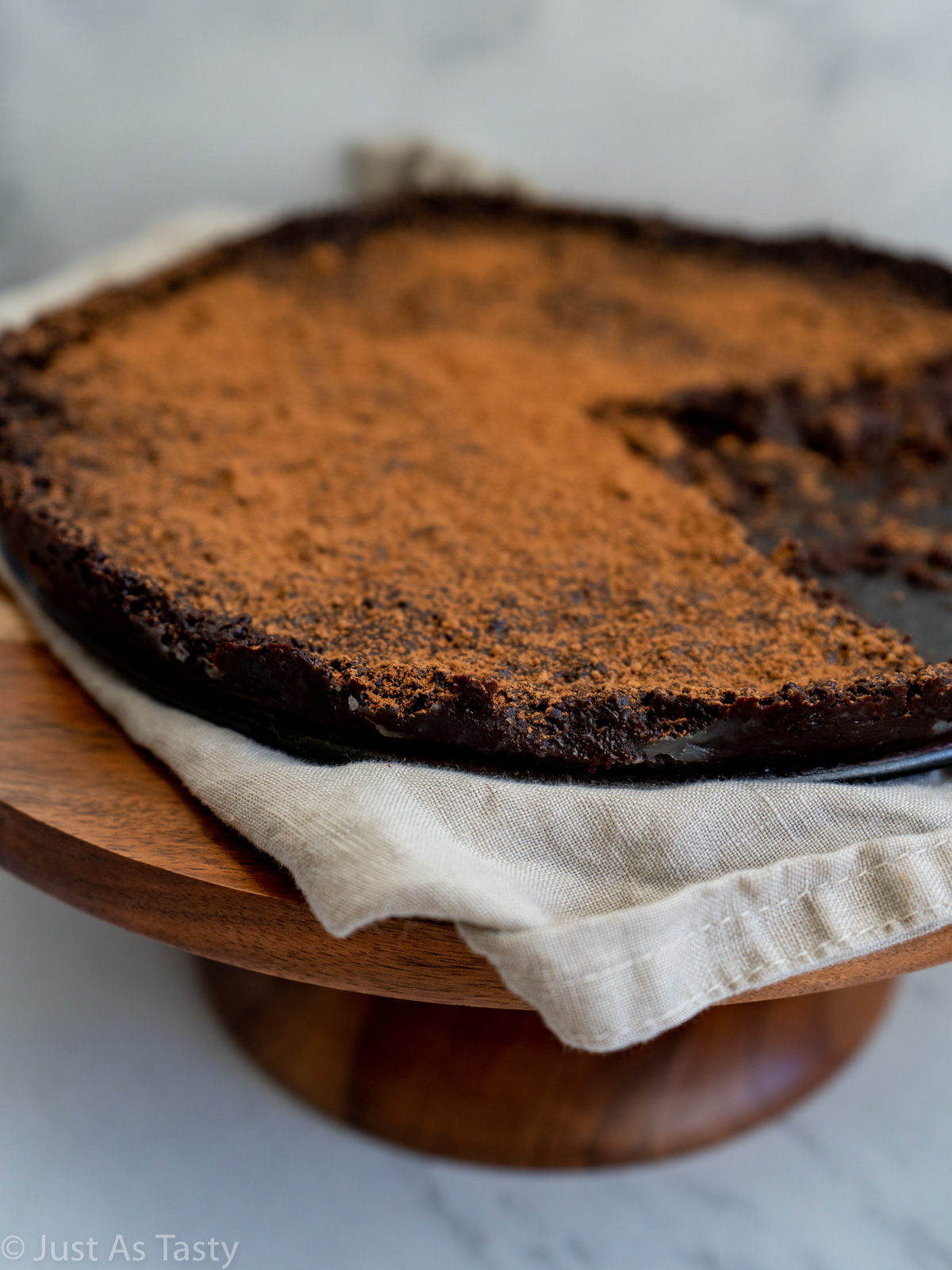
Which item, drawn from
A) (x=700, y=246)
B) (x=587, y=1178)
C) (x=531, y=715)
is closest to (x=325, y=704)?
(x=531, y=715)

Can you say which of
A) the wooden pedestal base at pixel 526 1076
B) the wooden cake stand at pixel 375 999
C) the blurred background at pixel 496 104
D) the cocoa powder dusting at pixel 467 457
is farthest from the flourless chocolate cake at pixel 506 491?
the blurred background at pixel 496 104

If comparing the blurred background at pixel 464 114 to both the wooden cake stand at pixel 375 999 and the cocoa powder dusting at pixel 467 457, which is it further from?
the cocoa powder dusting at pixel 467 457

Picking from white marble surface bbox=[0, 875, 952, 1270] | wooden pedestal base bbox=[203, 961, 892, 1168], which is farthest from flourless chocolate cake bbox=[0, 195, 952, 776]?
white marble surface bbox=[0, 875, 952, 1270]

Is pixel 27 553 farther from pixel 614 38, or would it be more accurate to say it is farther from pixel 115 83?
pixel 614 38

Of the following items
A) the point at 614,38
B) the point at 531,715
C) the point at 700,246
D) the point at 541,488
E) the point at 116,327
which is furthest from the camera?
the point at 614,38

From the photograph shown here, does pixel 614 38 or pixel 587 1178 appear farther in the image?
pixel 614 38

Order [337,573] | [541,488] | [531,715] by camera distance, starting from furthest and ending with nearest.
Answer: [541,488] → [337,573] → [531,715]

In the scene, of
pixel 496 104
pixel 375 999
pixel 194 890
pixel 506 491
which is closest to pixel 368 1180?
pixel 375 999

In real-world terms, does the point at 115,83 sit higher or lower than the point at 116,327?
higher
